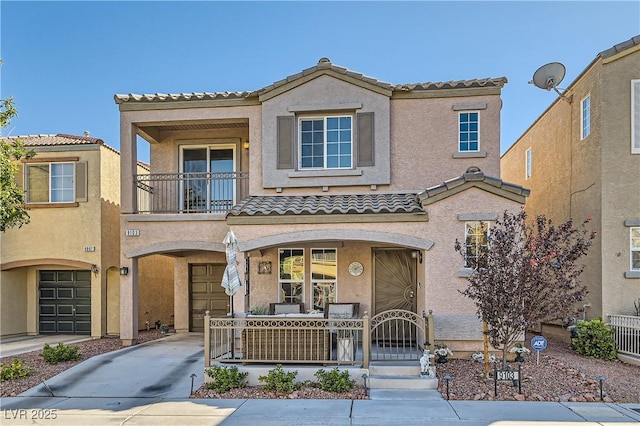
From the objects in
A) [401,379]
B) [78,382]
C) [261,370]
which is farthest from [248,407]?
[78,382]

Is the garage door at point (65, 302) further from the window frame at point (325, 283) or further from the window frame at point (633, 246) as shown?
the window frame at point (633, 246)

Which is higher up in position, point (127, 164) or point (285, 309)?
point (127, 164)

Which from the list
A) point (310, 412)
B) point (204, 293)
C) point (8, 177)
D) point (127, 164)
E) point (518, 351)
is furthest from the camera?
point (204, 293)

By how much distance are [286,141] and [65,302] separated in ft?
33.1

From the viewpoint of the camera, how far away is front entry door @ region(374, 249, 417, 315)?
11.8 m

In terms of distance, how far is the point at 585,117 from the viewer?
1267cm

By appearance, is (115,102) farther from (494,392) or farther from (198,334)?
(494,392)

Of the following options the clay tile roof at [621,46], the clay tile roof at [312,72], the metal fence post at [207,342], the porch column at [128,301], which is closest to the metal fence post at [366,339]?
the metal fence post at [207,342]

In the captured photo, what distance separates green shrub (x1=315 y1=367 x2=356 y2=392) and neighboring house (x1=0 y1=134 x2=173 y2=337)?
9.13 meters

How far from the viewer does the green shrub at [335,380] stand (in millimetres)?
8305

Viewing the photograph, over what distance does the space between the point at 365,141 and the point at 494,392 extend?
23.2 feet

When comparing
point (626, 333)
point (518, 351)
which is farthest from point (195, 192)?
point (626, 333)

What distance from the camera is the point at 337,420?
7008 millimetres

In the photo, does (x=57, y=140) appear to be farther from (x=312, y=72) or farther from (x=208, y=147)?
(x=312, y=72)
